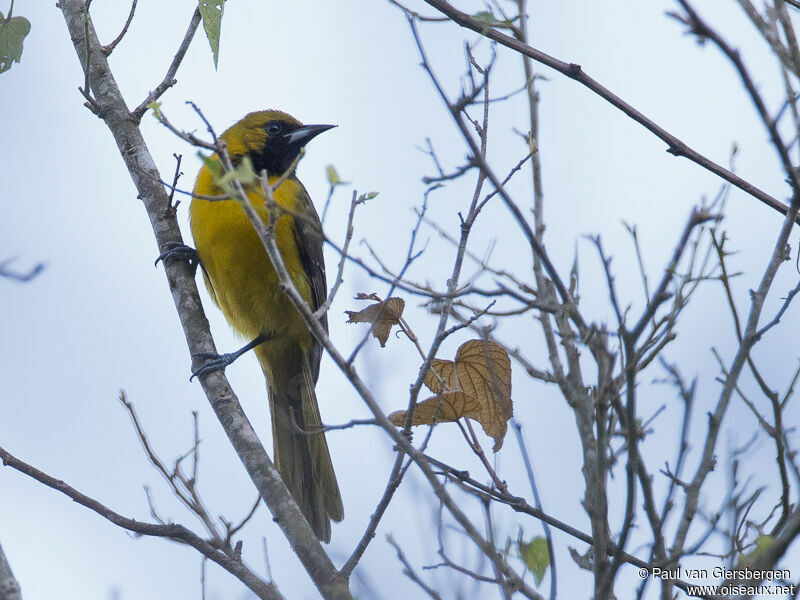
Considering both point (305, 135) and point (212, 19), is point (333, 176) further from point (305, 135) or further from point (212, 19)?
point (305, 135)

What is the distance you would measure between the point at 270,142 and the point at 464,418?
3.01 meters

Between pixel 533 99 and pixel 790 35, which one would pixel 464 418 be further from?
pixel 790 35

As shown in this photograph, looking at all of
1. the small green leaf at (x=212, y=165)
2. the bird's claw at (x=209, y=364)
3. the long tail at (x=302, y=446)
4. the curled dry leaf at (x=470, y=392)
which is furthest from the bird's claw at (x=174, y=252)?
the small green leaf at (x=212, y=165)

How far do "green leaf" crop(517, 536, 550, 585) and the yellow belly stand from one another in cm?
238

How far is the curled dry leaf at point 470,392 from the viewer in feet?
9.07

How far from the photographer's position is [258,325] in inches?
192

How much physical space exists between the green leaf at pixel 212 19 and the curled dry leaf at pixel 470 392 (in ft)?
4.28

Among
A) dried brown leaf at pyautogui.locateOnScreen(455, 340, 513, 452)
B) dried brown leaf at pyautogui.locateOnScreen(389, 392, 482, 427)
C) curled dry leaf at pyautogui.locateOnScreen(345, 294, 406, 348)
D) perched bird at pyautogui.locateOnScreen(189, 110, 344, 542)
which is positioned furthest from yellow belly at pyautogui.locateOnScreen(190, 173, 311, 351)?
dried brown leaf at pyautogui.locateOnScreen(389, 392, 482, 427)

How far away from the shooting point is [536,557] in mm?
2383

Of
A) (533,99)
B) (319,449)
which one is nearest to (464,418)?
(533,99)

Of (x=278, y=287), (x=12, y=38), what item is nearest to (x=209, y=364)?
(x=278, y=287)

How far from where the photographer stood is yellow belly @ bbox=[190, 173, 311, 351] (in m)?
4.51

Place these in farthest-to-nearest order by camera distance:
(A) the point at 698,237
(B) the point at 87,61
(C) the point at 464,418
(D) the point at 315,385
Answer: (D) the point at 315,385 < (B) the point at 87,61 < (C) the point at 464,418 < (A) the point at 698,237

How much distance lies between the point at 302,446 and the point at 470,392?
7.08 ft
